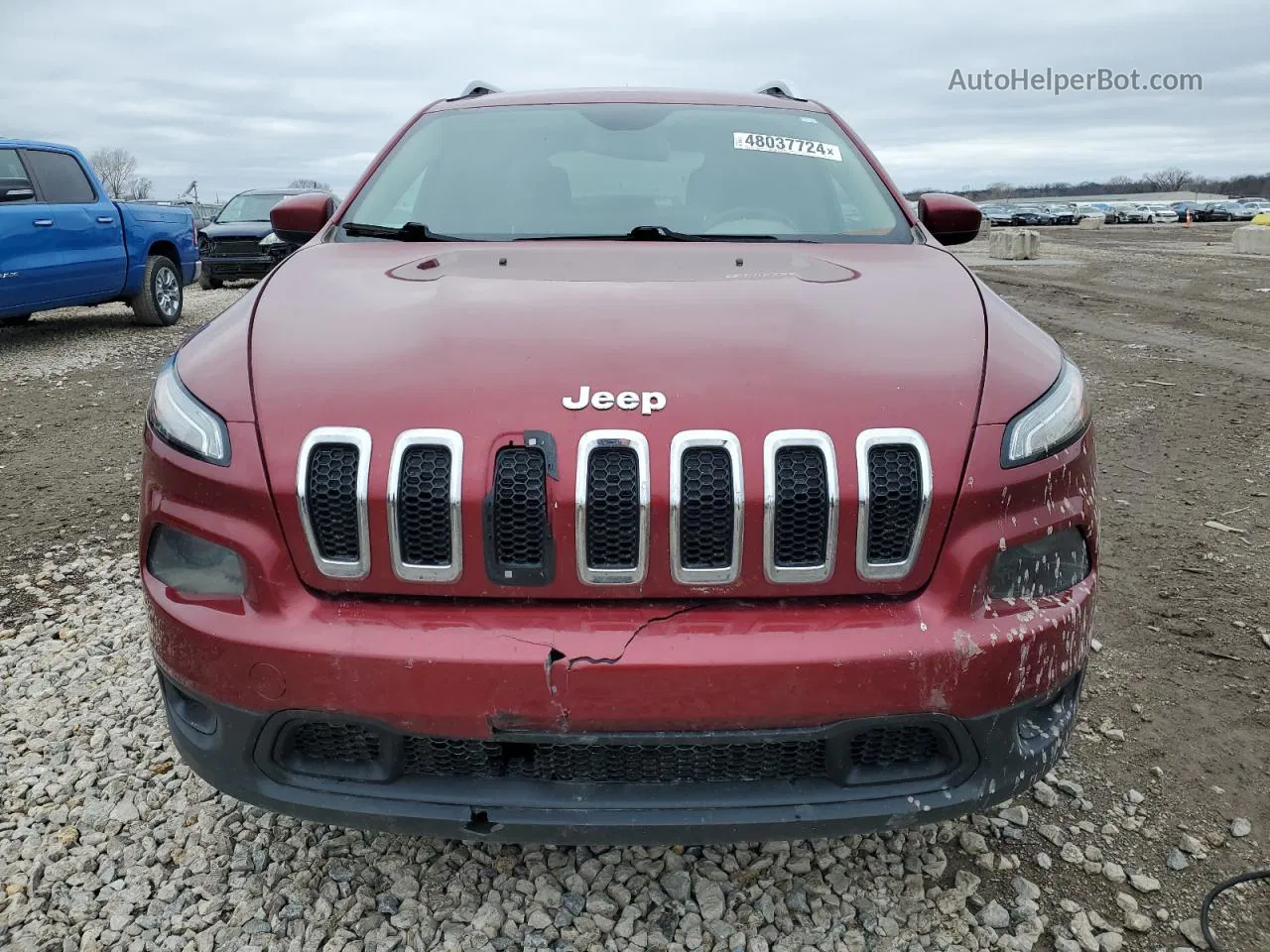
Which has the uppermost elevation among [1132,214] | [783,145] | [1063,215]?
[783,145]

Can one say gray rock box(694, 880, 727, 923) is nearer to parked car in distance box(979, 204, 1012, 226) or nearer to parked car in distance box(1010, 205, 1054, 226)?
parked car in distance box(1010, 205, 1054, 226)

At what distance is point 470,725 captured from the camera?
1.63 meters

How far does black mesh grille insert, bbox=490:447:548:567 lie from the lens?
1.63 m

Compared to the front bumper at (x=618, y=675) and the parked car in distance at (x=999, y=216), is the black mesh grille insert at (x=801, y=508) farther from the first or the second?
the parked car in distance at (x=999, y=216)

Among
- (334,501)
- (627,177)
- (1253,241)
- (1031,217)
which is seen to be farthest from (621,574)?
(1031,217)

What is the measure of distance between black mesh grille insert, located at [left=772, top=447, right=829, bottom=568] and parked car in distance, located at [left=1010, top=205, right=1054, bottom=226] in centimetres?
5791

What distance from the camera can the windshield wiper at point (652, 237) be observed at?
2.63 m

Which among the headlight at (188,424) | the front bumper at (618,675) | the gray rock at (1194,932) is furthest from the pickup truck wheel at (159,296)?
the gray rock at (1194,932)

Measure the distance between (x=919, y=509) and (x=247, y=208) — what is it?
640 inches

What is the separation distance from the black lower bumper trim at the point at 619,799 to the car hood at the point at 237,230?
1419cm

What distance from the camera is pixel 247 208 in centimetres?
1578

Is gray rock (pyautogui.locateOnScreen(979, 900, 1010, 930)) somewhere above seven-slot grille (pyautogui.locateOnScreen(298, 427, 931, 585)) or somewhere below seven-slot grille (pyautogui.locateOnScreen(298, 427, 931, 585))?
below

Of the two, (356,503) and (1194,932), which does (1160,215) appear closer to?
(1194,932)

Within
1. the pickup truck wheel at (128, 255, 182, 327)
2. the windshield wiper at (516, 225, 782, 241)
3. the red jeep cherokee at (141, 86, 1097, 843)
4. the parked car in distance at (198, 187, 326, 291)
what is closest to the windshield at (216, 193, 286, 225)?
the parked car in distance at (198, 187, 326, 291)
